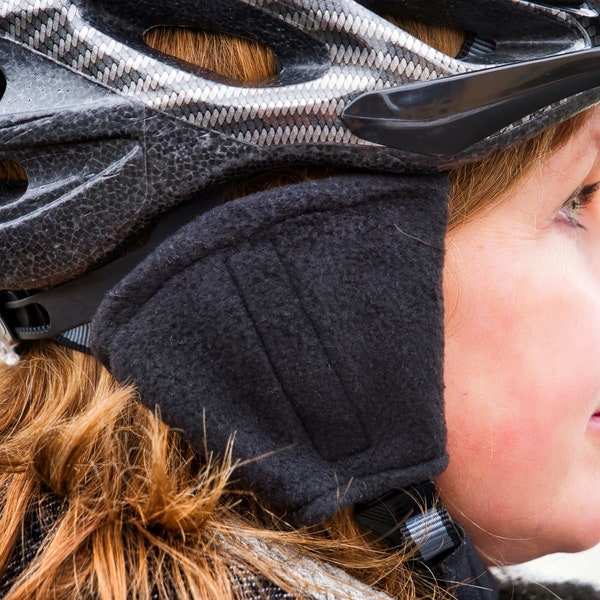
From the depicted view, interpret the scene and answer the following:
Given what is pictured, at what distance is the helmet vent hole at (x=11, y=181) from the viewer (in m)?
1.38

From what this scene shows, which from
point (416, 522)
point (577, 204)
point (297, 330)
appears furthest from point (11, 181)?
point (577, 204)

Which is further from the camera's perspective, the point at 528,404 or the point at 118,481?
the point at 528,404

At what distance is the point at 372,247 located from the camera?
123 centimetres

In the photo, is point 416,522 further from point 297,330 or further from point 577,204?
point 577,204

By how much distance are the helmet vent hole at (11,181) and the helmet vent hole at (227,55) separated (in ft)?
1.07

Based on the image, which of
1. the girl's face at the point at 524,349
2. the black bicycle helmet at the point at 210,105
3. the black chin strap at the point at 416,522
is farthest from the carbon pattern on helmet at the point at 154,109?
the black chin strap at the point at 416,522

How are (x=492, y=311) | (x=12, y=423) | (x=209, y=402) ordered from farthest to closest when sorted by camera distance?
(x=12, y=423)
(x=492, y=311)
(x=209, y=402)

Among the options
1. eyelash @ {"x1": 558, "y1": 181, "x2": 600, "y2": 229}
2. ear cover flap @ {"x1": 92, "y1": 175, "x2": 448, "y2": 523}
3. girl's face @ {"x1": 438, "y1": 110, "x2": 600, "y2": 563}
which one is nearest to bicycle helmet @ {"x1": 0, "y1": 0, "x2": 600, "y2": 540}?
ear cover flap @ {"x1": 92, "y1": 175, "x2": 448, "y2": 523}

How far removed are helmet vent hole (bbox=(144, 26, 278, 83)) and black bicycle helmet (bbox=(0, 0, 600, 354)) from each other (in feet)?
0.07

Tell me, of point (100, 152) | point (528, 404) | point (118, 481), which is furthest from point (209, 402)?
point (528, 404)

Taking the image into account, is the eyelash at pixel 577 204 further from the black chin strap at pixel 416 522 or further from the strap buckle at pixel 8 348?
the strap buckle at pixel 8 348

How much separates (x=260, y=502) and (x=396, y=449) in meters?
0.24

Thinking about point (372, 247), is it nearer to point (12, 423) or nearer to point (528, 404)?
point (528, 404)

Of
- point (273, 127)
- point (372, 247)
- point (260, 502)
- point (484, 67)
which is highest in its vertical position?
point (484, 67)
